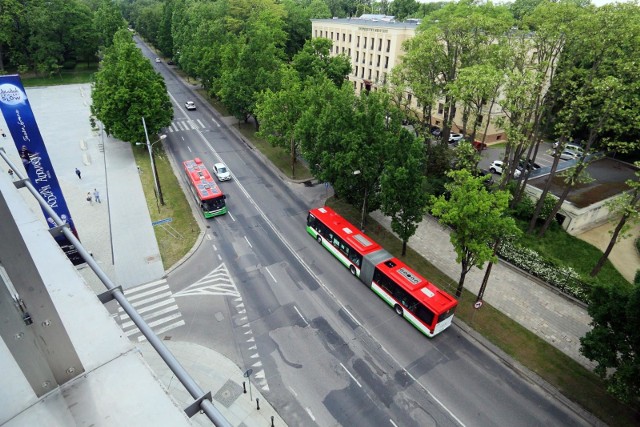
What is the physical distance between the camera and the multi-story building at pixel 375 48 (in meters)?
60.9

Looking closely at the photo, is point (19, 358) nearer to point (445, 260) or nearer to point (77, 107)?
point (445, 260)

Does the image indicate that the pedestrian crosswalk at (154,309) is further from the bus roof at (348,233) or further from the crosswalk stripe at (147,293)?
the bus roof at (348,233)

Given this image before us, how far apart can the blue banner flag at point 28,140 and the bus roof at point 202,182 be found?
1240 cm

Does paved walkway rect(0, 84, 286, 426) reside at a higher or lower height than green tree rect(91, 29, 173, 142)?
lower

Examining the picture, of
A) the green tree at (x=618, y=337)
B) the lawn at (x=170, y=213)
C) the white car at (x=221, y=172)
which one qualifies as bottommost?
the lawn at (x=170, y=213)

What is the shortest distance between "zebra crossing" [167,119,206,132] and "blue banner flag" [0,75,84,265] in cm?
3509

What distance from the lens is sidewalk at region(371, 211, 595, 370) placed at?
83.9 feet

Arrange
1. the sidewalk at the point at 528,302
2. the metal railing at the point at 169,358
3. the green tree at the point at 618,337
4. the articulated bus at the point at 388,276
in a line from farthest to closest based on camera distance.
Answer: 1. the sidewalk at the point at 528,302
2. the articulated bus at the point at 388,276
3. the green tree at the point at 618,337
4. the metal railing at the point at 169,358

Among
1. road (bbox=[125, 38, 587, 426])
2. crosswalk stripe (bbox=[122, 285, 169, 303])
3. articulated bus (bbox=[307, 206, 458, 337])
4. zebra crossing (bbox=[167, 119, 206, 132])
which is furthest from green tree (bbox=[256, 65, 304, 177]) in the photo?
crosswalk stripe (bbox=[122, 285, 169, 303])

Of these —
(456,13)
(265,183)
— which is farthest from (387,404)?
(456,13)

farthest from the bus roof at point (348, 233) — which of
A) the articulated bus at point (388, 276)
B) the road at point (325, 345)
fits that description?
the road at point (325, 345)

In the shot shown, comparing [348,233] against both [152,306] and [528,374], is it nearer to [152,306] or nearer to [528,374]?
[528,374]

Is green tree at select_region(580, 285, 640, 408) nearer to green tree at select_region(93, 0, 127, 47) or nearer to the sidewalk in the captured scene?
the sidewalk

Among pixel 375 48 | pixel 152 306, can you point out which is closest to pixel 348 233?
pixel 152 306
